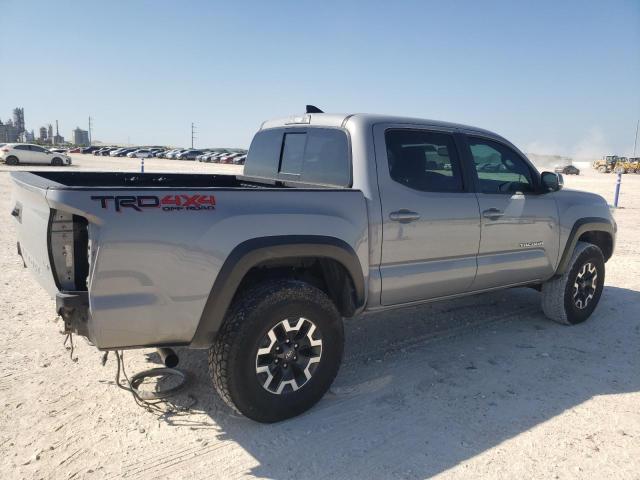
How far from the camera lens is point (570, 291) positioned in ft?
17.0

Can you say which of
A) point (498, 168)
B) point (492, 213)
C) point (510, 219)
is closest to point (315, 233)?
point (492, 213)

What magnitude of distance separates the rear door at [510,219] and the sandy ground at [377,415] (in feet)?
2.30

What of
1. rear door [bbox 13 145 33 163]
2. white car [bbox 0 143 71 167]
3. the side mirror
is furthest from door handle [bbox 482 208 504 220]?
rear door [bbox 13 145 33 163]

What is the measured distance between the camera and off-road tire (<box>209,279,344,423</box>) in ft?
9.98

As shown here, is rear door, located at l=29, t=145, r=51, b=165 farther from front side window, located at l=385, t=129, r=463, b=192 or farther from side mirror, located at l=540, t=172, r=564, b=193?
side mirror, located at l=540, t=172, r=564, b=193

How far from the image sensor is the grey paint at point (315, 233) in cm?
266

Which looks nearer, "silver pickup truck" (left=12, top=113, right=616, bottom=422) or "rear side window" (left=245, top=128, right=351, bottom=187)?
"silver pickup truck" (left=12, top=113, right=616, bottom=422)

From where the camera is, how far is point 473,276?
4266 millimetres

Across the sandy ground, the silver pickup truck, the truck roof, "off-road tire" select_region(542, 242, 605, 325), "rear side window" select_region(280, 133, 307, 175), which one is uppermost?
the truck roof

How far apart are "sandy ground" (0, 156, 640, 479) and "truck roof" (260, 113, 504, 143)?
1.93 metres

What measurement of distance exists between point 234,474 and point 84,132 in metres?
172

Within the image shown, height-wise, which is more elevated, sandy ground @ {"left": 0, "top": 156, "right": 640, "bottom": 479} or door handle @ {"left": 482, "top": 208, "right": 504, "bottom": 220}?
door handle @ {"left": 482, "top": 208, "right": 504, "bottom": 220}

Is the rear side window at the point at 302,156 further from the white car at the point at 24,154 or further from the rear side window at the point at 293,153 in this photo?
the white car at the point at 24,154

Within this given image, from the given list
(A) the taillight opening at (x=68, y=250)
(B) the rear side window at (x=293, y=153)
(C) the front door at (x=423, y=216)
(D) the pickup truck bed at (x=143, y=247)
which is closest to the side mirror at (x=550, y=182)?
(C) the front door at (x=423, y=216)
